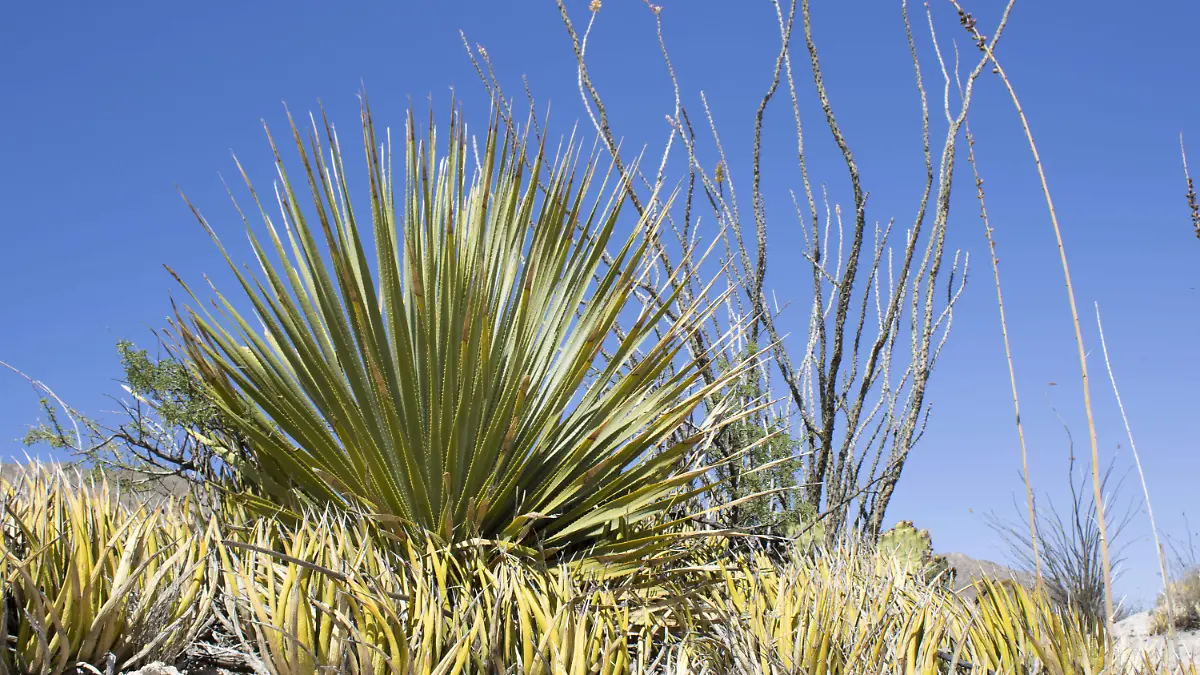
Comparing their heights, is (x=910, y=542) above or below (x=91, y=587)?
above

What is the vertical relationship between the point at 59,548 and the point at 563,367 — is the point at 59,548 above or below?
below

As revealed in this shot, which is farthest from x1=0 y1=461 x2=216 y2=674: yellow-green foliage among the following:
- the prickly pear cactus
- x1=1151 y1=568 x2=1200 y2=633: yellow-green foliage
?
x1=1151 y1=568 x2=1200 y2=633: yellow-green foliage

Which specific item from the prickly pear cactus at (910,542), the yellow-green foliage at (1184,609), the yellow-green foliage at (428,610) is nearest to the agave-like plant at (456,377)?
the yellow-green foliage at (428,610)

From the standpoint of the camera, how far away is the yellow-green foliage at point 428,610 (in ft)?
9.04

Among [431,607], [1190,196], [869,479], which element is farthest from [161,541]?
[869,479]

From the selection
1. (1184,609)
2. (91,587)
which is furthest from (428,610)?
(1184,609)

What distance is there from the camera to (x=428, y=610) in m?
3.03

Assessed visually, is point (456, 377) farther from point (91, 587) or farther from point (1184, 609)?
point (1184, 609)

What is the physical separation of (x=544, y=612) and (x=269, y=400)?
5.28 ft

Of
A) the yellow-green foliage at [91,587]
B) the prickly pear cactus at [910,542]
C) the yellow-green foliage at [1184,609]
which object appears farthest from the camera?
the yellow-green foliage at [1184,609]

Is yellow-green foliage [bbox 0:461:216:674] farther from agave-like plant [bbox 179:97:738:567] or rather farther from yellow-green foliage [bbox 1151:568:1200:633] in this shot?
yellow-green foliage [bbox 1151:568:1200:633]

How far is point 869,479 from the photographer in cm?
642

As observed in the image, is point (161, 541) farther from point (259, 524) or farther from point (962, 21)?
point (962, 21)

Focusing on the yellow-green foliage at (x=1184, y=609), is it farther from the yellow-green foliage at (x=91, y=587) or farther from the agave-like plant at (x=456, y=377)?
the yellow-green foliage at (x=91, y=587)
